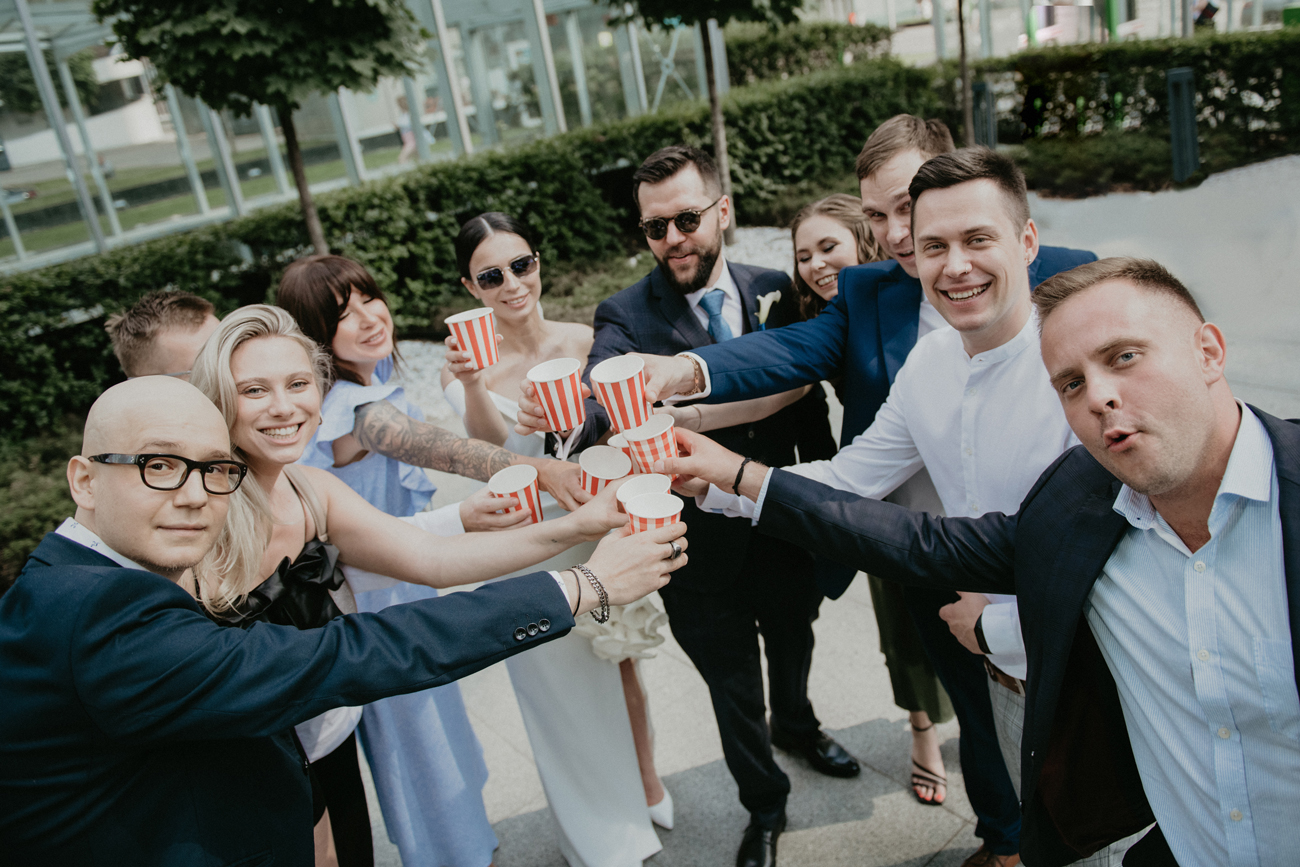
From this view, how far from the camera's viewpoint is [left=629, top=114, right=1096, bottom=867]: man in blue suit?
2883 mm

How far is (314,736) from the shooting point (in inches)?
101

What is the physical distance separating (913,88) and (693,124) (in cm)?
505

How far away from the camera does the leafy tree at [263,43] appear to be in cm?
699

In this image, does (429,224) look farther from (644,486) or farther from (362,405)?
(644,486)

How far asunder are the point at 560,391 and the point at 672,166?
1.11 metres

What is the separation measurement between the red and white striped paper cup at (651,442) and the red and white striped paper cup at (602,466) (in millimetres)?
138

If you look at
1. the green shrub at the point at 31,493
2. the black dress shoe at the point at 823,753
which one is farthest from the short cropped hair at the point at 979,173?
the green shrub at the point at 31,493

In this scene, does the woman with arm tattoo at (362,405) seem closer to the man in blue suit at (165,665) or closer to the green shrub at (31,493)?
the man in blue suit at (165,665)

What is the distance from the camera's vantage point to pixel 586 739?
323 cm

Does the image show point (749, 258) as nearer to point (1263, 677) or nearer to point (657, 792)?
point (657, 792)

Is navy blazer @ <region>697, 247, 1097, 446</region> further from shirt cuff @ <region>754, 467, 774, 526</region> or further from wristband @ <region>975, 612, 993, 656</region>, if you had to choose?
wristband @ <region>975, 612, 993, 656</region>

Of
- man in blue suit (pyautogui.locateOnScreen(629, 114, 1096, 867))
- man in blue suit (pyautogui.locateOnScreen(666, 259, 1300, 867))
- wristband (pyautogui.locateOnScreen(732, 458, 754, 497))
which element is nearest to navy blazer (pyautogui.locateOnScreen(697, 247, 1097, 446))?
man in blue suit (pyautogui.locateOnScreen(629, 114, 1096, 867))

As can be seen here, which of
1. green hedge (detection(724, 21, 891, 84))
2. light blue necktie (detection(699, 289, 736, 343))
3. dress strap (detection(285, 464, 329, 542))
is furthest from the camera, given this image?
green hedge (detection(724, 21, 891, 84))

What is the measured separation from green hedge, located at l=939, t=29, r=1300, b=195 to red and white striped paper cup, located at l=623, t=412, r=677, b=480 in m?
12.1
